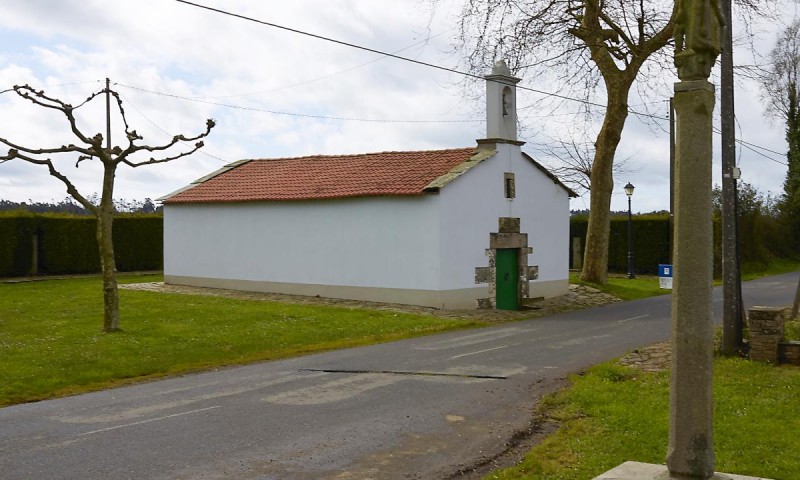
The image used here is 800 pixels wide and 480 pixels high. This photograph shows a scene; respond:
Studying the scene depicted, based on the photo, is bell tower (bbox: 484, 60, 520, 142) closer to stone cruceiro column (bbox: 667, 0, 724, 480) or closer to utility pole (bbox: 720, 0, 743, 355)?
utility pole (bbox: 720, 0, 743, 355)

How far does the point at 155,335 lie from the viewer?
16.7m

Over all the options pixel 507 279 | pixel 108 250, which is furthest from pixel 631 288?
pixel 108 250

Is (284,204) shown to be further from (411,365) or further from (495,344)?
(411,365)

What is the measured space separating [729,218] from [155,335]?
1158 cm

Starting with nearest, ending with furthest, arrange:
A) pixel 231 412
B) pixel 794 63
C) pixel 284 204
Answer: pixel 231 412 < pixel 284 204 < pixel 794 63

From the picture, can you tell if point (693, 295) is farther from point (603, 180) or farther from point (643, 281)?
point (643, 281)

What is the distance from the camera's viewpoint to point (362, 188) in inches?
968

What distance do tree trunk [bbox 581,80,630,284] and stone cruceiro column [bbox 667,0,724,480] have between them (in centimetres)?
2399

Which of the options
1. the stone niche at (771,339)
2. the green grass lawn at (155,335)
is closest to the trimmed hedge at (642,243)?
the green grass lawn at (155,335)

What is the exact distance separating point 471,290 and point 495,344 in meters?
7.05

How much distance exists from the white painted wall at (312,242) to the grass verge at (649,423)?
11.2m

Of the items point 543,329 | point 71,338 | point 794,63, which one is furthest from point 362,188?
point 794,63

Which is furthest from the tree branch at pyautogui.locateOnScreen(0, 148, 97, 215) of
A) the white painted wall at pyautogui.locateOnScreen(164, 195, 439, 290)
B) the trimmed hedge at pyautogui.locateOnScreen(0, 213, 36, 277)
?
the trimmed hedge at pyautogui.locateOnScreen(0, 213, 36, 277)

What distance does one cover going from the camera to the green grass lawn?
1318 centimetres
